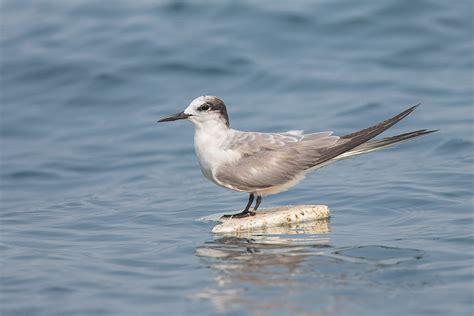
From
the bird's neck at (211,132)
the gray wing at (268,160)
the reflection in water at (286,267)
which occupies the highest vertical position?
the bird's neck at (211,132)

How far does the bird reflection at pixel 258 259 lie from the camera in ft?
19.2

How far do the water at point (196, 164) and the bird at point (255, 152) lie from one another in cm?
46

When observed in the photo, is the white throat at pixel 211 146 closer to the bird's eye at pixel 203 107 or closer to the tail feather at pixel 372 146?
the bird's eye at pixel 203 107

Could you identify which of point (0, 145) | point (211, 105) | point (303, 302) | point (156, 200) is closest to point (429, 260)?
point (303, 302)

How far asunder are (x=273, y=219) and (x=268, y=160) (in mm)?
486

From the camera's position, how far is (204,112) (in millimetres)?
7719

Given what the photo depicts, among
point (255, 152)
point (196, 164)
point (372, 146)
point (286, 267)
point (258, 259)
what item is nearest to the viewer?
point (286, 267)

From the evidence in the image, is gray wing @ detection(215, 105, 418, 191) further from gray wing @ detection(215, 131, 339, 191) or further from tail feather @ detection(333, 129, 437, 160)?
tail feather @ detection(333, 129, 437, 160)

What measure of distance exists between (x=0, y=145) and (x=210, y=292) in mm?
7108

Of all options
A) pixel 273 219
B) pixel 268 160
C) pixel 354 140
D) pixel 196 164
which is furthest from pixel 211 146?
pixel 196 164

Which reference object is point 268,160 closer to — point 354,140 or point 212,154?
point 212,154

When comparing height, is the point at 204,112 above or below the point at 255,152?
above

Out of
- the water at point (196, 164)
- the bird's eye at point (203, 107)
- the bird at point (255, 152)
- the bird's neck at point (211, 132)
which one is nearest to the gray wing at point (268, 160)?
the bird at point (255, 152)

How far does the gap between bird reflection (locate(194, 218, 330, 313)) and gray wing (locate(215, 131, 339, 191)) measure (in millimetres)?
407
